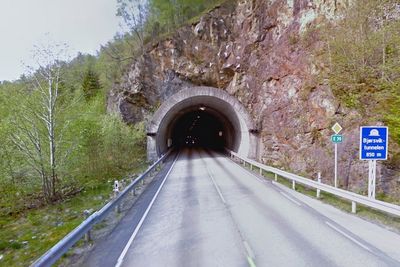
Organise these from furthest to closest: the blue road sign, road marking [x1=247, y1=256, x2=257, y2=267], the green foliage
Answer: the green foliage, the blue road sign, road marking [x1=247, y1=256, x2=257, y2=267]

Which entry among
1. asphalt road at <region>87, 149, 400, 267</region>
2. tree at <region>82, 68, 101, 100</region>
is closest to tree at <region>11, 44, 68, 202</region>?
asphalt road at <region>87, 149, 400, 267</region>

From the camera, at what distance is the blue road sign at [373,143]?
909cm

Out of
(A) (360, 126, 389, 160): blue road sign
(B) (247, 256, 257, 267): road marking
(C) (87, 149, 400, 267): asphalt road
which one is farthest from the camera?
(A) (360, 126, 389, 160): blue road sign

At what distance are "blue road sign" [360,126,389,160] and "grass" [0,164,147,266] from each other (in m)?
9.83

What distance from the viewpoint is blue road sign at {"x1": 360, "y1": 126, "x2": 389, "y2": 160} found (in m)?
9.09

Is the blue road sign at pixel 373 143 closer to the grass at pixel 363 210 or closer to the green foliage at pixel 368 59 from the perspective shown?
the grass at pixel 363 210

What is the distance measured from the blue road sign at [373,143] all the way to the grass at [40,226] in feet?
32.2

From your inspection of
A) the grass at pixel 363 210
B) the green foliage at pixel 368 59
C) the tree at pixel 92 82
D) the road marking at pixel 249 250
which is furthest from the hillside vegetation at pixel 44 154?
the tree at pixel 92 82

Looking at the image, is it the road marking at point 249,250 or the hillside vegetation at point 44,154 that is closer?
the road marking at point 249,250

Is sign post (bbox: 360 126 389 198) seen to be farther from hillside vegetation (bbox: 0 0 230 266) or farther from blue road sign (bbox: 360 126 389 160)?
hillside vegetation (bbox: 0 0 230 266)

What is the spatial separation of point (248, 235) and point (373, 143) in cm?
557

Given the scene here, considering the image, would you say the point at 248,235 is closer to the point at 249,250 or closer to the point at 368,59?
the point at 249,250

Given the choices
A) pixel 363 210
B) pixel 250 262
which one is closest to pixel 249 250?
pixel 250 262

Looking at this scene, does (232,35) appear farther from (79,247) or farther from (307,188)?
(79,247)
